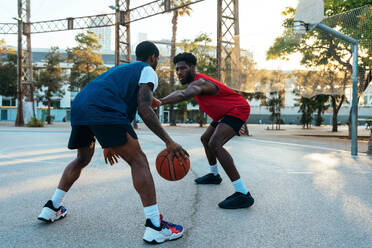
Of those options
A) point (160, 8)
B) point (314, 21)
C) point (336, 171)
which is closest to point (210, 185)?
point (336, 171)

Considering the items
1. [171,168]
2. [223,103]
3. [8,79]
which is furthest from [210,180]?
[8,79]

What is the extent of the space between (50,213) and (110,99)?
1180 mm

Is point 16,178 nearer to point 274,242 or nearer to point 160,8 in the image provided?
point 274,242

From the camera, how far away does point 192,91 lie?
3.37 metres

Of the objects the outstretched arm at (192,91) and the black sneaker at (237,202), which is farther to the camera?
the black sneaker at (237,202)

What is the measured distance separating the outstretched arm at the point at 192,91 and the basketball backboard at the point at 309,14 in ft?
20.6

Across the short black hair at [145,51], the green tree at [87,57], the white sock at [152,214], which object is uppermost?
the green tree at [87,57]

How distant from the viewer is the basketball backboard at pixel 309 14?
8.73 m

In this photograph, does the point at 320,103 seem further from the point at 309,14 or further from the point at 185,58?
the point at 185,58

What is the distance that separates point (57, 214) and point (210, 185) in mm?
2307

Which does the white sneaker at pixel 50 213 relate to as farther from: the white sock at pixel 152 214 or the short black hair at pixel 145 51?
the short black hair at pixel 145 51

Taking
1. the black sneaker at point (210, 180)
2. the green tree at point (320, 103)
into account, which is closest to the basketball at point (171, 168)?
the black sneaker at point (210, 180)

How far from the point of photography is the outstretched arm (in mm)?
3256

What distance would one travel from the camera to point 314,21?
8727 millimetres
